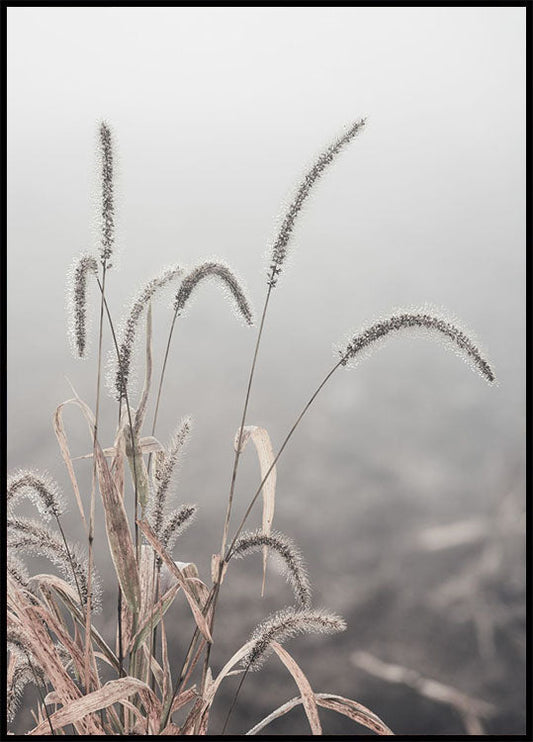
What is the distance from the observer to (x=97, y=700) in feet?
2.67

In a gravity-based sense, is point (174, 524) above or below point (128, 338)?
below

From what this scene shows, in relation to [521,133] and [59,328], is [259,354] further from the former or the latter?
[521,133]

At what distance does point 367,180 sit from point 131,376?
0.64 m

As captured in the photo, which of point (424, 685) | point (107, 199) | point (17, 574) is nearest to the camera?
point (107, 199)

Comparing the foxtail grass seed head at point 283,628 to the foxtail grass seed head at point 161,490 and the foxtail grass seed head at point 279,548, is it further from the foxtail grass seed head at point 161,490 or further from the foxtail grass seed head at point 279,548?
the foxtail grass seed head at point 161,490

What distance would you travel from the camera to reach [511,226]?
3.99ft

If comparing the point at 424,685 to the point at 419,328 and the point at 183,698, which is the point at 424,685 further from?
the point at 419,328

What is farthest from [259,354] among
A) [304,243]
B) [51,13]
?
[51,13]

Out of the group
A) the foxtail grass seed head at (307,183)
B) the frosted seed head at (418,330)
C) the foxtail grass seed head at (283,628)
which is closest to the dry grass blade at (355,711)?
the foxtail grass seed head at (283,628)

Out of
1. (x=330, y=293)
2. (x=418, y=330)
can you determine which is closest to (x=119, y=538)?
(x=418, y=330)

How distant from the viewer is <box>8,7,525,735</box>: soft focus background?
1.16 meters

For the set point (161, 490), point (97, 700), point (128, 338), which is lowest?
point (97, 700)

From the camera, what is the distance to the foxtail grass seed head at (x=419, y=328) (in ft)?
2.60

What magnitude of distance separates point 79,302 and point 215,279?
18 centimetres
